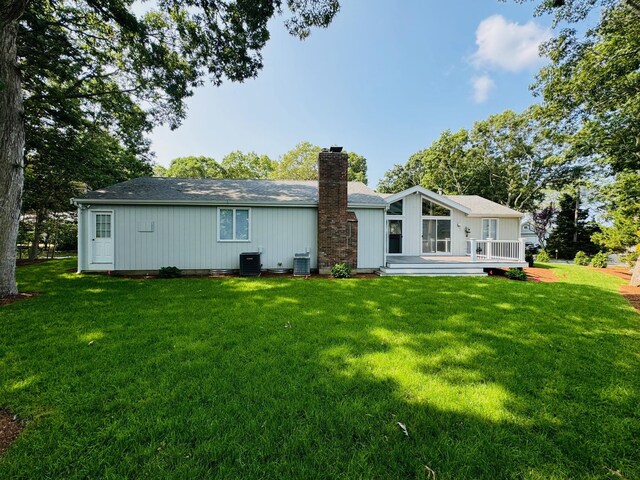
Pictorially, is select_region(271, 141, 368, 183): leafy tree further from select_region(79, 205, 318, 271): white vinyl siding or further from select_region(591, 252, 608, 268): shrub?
select_region(591, 252, 608, 268): shrub

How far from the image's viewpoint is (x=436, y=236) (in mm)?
13570

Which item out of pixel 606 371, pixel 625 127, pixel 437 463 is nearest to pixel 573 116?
pixel 625 127

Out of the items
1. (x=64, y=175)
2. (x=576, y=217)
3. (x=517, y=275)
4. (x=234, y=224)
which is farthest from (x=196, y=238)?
(x=576, y=217)

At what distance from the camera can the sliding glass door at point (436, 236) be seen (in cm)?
1345

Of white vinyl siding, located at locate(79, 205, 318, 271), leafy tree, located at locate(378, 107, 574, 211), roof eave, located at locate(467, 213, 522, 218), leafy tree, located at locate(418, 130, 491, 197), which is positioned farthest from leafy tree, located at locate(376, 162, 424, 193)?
white vinyl siding, located at locate(79, 205, 318, 271)

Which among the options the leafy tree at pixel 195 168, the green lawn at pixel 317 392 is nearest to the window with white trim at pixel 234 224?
the green lawn at pixel 317 392

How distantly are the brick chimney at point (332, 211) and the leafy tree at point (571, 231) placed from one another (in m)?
22.5

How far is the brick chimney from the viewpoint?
377 inches

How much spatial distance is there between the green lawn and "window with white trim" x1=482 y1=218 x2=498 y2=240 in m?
10.4

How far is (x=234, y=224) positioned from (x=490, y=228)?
1447 cm

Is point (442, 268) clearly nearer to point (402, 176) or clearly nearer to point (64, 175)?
point (64, 175)

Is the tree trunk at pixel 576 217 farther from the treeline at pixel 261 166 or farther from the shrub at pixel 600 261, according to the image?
the treeline at pixel 261 166

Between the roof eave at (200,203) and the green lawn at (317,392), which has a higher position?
the roof eave at (200,203)

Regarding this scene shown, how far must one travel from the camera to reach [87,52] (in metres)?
9.40
